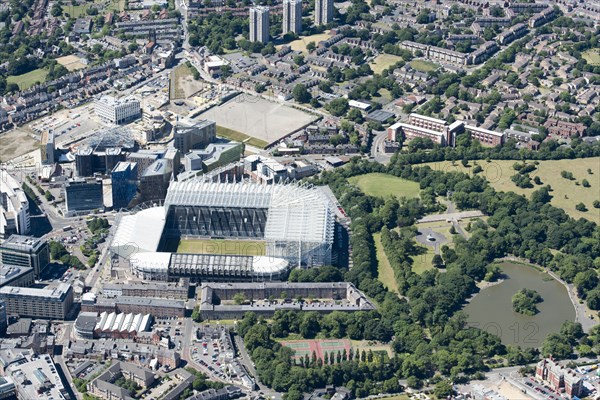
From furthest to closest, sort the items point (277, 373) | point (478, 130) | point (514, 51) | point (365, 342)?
point (514, 51) → point (478, 130) → point (365, 342) → point (277, 373)

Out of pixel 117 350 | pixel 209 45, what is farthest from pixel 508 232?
pixel 209 45

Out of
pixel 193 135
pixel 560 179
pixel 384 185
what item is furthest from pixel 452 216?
pixel 193 135

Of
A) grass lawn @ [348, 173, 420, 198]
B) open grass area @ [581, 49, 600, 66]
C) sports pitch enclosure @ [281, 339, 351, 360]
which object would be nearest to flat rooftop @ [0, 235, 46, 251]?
sports pitch enclosure @ [281, 339, 351, 360]

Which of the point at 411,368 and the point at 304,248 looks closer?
the point at 411,368

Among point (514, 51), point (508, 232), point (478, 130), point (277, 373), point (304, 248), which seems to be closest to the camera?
point (277, 373)

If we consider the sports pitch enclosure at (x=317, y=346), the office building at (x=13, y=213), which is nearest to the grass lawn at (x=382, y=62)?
the office building at (x=13, y=213)

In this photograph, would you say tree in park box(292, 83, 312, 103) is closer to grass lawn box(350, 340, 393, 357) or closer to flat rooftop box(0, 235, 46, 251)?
flat rooftop box(0, 235, 46, 251)

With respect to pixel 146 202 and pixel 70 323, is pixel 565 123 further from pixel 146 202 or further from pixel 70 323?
pixel 70 323

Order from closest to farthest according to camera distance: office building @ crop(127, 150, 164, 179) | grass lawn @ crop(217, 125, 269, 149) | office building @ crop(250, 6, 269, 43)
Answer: office building @ crop(127, 150, 164, 179) < grass lawn @ crop(217, 125, 269, 149) < office building @ crop(250, 6, 269, 43)
